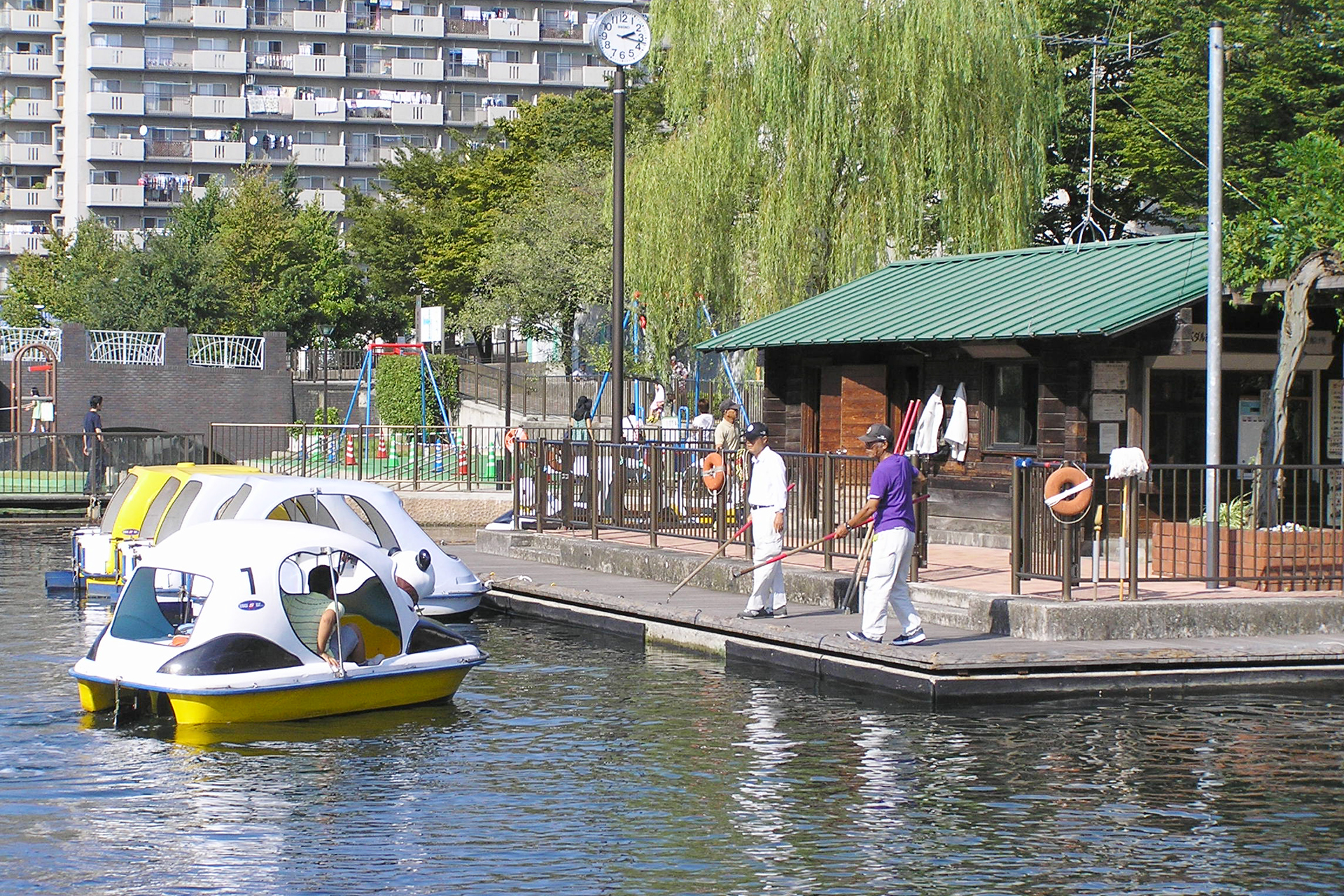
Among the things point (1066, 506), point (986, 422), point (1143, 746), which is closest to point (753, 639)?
point (1066, 506)

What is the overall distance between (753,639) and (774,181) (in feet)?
52.6

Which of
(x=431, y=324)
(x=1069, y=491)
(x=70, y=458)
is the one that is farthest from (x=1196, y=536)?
(x=431, y=324)

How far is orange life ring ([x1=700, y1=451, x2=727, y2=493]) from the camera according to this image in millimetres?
18703

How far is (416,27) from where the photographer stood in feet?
293

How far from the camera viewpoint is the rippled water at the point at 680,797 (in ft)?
27.4

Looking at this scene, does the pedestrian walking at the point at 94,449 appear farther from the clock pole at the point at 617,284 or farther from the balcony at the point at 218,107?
the balcony at the point at 218,107

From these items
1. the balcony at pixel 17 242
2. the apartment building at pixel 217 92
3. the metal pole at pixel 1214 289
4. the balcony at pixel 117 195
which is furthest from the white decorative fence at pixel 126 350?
the balcony at pixel 17 242

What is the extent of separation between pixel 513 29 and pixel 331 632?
83.6 meters

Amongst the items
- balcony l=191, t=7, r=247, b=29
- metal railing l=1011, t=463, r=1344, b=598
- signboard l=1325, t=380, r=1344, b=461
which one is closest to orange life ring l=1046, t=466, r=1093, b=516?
metal railing l=1011, t=463, r=1344, b=598

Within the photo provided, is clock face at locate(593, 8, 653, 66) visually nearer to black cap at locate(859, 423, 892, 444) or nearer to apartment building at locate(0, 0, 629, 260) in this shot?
black cap at locate(859, 423, 892, 444)

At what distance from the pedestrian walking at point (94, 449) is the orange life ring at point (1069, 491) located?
79.2 ft

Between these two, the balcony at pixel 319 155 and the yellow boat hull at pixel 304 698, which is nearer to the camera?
the yellow boat hull at pixel 304 698

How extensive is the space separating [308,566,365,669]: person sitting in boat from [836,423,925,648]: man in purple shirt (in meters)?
4.26

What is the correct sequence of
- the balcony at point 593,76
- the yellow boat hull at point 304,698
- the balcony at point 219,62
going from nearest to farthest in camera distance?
the yellow boat hull at point 304,698 → the balcony at point 219,62 → the balcony at point 593,76
